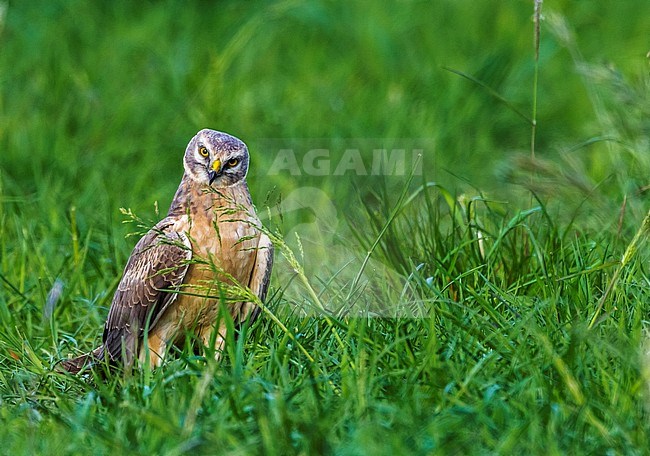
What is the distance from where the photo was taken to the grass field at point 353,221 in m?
3.52

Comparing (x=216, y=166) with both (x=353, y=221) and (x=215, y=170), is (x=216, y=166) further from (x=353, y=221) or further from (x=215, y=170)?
(x=353, y=221)

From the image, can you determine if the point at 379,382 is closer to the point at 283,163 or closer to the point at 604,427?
the point at 604,427

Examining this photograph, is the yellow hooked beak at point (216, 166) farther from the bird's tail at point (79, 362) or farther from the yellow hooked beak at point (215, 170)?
the bird's tail at point (79, 362)

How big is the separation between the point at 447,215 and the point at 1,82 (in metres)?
3.75

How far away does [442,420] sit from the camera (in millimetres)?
3434

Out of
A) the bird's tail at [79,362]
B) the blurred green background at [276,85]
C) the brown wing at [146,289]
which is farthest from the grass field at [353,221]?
the brown wing at [146,289]

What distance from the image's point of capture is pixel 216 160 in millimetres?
4805

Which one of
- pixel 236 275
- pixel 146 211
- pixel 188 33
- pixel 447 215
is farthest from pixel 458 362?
pixel 188 33

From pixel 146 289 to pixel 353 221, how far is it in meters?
1.06

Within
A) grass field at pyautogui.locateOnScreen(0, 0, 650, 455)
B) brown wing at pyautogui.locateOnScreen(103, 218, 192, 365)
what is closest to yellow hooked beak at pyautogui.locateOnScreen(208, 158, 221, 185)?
brown wing at pyautogui.locateOnScreen(103, 218, 192, 365)

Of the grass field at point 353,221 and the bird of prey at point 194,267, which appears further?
the bird of prey at point 194,267

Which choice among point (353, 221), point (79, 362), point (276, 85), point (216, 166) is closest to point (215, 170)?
point (216, 166)

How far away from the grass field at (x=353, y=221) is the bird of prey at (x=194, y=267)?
7.8 inches

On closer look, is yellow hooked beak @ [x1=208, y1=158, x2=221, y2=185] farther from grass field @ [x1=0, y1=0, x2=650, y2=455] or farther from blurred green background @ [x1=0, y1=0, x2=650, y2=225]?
blurred green background @ [x1=0, y1=0, x2=650, y2=225]
